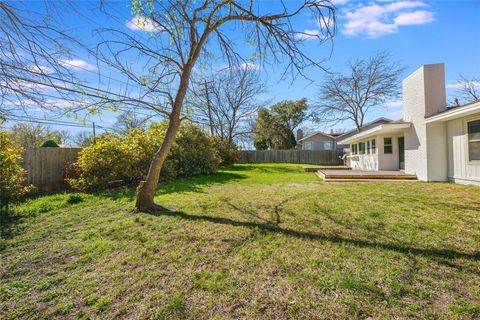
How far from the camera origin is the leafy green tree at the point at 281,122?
28.9m

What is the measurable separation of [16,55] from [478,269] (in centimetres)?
574

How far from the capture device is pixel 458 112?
6352mm

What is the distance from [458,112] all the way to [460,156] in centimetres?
158

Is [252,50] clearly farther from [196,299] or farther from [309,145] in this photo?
[309,145]

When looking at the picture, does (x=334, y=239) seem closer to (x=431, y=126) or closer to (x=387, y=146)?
(x=431, y=126)

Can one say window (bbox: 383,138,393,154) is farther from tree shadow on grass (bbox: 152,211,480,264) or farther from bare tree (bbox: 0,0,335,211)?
tree shadow on grass (bbox: 152,211,480,264)

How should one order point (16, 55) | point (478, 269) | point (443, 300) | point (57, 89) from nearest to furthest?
point (443, 300), point (478, 269), point (16, 55), point (57, 89)

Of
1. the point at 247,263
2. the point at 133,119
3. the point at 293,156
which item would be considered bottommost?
the point at 247,263

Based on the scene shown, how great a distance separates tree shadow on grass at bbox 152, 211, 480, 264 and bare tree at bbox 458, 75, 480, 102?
21560 mm

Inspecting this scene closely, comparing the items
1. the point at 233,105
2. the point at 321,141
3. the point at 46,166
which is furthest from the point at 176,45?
the point at 321,141

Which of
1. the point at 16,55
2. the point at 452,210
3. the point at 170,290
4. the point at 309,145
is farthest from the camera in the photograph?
the point at 309,145

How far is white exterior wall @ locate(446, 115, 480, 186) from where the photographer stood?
6574 mm

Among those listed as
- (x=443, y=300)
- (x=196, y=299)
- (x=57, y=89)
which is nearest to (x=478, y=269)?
(x=443, y=300)

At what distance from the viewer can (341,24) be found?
4.01m
